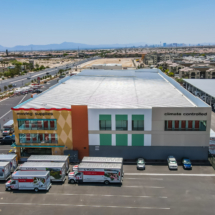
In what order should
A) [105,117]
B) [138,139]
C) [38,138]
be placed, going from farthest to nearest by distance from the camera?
[38,138]
[138,139]
[105,117]

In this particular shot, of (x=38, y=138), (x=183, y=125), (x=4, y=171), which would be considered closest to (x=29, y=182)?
(x=4, y=171)

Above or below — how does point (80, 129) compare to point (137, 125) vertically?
below

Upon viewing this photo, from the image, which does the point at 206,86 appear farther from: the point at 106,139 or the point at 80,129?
the point at 80,129

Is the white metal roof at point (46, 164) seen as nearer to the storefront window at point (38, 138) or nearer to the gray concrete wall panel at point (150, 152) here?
the storefront window at point (38, 138)

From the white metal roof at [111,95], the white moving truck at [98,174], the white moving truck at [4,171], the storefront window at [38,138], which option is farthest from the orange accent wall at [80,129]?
the white moving truck at [4,171]

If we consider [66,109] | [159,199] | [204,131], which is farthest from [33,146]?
[204,131]

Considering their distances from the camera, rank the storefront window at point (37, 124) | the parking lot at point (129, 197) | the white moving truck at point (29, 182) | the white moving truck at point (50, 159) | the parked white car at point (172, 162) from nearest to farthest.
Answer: the parking lot at point (129, 197), the white moving truck at point (29, 182), the white moving truck at point (50, 159), the parked white car at point (172, 162), the storefront window at point (37, 124)

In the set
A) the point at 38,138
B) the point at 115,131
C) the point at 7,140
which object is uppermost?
the point at 115,131
